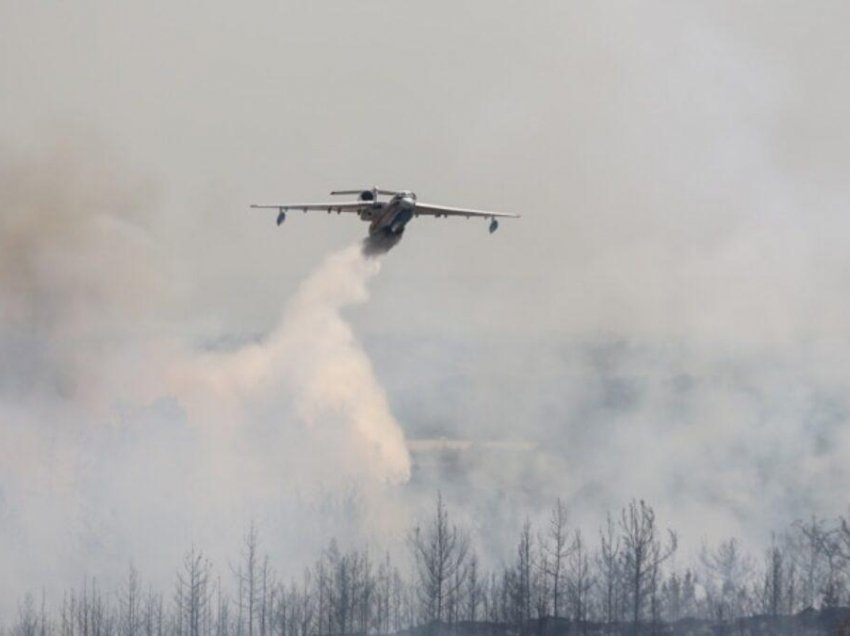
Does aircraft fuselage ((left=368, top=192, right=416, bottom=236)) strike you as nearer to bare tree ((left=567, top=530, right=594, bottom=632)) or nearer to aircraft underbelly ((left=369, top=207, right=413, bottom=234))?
aircraft underbelly ((left=369, top=207, right=413, bottom=234))

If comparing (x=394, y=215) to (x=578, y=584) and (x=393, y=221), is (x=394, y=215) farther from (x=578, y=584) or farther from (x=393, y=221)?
(x=578, y=584)

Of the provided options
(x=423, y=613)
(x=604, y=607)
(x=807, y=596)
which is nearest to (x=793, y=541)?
(x=807, y=596)

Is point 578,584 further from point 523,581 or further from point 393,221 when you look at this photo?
point 393,221

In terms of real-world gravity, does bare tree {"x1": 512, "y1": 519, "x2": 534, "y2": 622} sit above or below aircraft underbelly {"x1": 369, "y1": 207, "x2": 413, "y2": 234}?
below

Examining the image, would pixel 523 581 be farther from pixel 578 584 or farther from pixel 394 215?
pixel 394 215

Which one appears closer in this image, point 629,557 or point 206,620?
point 629,557

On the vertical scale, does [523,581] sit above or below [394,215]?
below

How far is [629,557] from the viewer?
148625 mm

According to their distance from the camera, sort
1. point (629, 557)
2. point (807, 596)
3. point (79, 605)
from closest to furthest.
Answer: point (629, 557), point (807, 596), point (79, 605)

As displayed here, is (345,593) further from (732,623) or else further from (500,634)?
(732,623)

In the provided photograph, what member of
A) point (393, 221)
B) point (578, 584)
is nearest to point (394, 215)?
point (393, 221)

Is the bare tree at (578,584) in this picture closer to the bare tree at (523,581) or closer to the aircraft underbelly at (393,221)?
the bare tree at (523,581)

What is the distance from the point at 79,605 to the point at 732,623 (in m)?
49.6

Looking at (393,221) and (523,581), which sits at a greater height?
(393,221)
